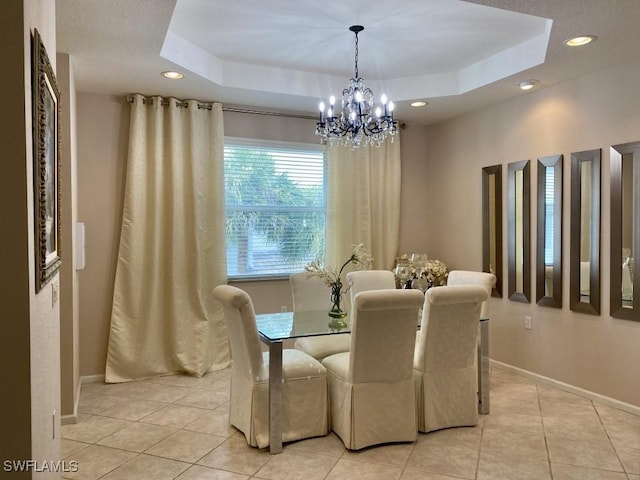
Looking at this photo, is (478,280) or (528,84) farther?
(528,84)

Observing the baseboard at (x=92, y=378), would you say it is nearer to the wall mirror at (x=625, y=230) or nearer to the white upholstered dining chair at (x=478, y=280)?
the white upholstered dining chair at (x=478, y=280)

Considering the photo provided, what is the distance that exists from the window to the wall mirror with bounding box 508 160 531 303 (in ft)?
6.25

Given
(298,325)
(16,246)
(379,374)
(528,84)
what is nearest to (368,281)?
(298,325)

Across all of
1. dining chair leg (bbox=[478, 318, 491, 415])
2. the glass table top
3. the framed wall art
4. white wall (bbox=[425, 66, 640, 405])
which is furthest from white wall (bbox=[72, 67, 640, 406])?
the framed wall art

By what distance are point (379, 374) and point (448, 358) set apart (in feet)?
1.72

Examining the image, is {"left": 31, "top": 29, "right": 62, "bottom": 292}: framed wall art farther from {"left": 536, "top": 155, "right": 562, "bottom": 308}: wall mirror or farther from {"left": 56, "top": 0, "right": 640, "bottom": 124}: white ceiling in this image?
{"left": 536, "top": 155, "right": 562, "bottom": 308}: wall mirror

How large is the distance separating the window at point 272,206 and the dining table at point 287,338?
1.34m

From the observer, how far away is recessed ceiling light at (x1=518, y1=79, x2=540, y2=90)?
392 centimetres

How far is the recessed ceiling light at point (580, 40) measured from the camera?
Answer: 3.00 meters

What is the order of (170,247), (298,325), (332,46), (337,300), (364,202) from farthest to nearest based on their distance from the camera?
(364,202) < (170,247) < (332,46) < (337,300) < (298,325)

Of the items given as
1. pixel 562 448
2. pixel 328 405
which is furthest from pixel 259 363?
pixel 562 448

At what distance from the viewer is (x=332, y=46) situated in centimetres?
373

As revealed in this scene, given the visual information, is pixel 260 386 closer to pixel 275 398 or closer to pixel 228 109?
pixel 275 398

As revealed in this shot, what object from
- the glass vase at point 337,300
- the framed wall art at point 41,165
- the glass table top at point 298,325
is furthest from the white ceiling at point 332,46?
the glass table top at point 298,325
